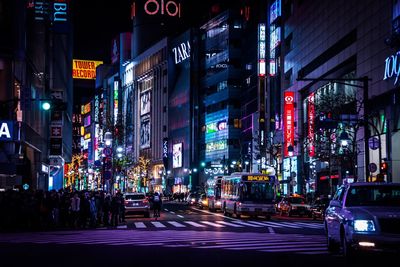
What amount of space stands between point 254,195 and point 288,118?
39.2 m

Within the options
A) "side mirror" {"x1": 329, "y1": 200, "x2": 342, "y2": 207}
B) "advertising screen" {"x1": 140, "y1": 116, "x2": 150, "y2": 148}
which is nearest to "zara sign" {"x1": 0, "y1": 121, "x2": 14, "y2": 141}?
"side mirror" {"x1": 329, "y1": 200, "x2": 342, "y2": 207}

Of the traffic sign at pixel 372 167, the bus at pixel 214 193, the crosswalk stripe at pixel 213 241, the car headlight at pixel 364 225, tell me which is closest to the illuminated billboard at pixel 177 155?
the bus at pixel 214 193

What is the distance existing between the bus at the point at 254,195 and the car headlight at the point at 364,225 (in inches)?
1041

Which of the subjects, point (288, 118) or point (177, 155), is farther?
point (177, 155)

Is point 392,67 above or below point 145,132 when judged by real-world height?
below

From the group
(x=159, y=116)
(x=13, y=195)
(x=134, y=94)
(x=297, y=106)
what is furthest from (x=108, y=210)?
(x=134, y=94)

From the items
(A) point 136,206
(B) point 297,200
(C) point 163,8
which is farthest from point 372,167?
(C) point 163,8

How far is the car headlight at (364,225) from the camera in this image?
14.1 m

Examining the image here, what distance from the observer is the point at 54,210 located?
1267 inches

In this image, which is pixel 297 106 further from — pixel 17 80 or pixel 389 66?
pixel 17 80

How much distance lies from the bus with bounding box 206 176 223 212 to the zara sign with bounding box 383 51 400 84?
14.2 m

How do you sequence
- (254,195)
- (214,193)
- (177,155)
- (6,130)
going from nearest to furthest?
1. (6,130)
2. (254,195)
3. (214,193)
4. (177,155)

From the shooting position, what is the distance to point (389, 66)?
50.4 meters

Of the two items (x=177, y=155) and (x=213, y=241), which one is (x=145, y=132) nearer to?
(x=177, y=155)
